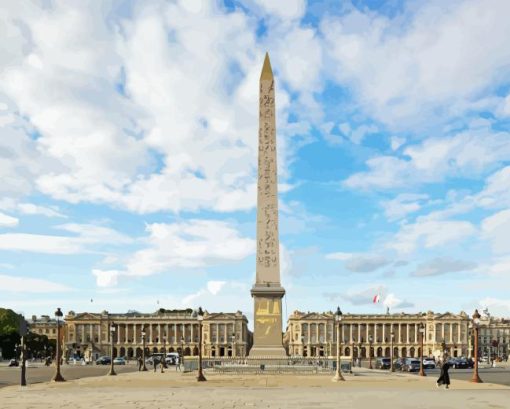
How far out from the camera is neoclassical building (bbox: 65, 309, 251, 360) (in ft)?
605

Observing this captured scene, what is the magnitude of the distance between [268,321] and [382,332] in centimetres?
14963

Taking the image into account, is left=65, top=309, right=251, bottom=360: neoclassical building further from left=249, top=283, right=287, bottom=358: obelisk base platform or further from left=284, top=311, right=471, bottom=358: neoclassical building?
left=249, top=283, right=287, bottom=358: obelisk base platform

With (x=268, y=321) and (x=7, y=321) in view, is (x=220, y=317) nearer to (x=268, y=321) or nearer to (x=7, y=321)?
(x=7, y=321)

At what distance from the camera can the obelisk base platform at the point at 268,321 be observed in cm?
4247

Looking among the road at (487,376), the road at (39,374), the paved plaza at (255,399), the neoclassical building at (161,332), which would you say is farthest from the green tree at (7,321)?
the paved plaza at (255,399)

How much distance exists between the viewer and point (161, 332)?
185 metres

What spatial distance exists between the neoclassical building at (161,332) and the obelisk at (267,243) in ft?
466

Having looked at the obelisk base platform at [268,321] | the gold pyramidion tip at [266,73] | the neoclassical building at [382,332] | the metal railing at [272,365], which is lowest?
the neoclassical building at [382,332]

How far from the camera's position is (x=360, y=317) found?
611 ft

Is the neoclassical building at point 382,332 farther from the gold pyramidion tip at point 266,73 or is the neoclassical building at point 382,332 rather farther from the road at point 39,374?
the gold pyramidion tip at point 266,73

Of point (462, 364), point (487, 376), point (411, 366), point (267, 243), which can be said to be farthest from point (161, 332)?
point (267, 243)

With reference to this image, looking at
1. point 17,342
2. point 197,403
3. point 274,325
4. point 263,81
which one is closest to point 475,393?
point 197,403

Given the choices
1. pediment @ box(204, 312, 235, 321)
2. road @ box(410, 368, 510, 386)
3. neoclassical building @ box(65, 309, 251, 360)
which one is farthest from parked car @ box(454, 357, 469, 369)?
pediment @ box(204, 312, 235, 321)

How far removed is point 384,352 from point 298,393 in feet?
549
